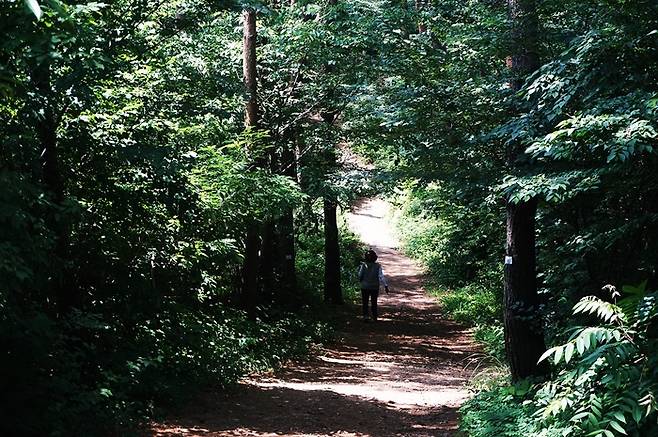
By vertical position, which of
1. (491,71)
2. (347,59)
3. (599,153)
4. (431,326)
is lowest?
(431,326)

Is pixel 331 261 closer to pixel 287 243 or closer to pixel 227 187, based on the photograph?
pixel 287 243

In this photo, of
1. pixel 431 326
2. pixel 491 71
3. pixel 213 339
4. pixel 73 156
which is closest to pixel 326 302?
pixel 431 326

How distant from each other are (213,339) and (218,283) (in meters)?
1.88

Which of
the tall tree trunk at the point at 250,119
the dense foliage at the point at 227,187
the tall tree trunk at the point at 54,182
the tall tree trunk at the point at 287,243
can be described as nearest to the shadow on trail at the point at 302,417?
the dense foliage at the point at 227,187

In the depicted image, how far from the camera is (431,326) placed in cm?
1791

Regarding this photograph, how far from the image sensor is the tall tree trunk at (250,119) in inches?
499

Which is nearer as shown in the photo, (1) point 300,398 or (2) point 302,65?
(1) point 300,398

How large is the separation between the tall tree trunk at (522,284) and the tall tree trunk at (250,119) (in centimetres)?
570

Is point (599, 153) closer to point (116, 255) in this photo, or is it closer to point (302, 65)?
point (116, 255)

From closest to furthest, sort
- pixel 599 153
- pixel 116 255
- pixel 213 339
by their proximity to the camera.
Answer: pixel 599 153
pixel 116 255
pixel 213 339

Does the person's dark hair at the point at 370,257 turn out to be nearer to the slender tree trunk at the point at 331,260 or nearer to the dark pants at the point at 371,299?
the dark pants at the point at 371,299

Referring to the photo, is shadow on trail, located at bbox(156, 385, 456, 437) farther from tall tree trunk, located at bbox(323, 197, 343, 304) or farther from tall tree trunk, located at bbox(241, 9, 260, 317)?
tall tree trunk, located at bbox(323, 197, 343, 304)

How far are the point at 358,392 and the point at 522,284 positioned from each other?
3.39m

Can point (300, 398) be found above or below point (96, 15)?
below
